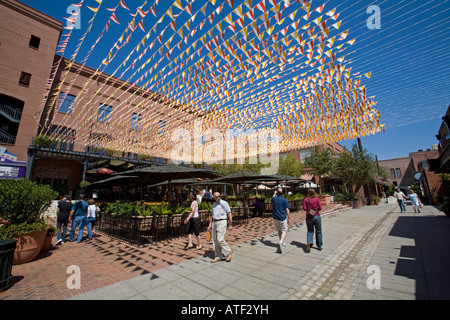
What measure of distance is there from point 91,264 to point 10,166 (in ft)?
57.9

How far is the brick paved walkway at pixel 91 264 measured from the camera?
11.1 ft

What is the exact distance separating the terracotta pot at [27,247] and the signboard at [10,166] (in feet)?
50.5

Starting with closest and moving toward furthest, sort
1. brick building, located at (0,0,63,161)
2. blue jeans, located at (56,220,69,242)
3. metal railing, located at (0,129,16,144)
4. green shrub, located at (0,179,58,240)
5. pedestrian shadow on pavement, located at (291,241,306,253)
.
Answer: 1. green shrub, located at (0,179,58,240)
2. pedestrian shadow on pavement, located at (291,241,306,253)
3. blue jeans, located at (56,220,69,242)
4. metal railing, located at (0,129,16,144)
5. brick building, located at (0,0,63,161)

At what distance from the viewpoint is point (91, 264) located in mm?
4723

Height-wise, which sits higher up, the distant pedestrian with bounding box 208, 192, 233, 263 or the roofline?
the roofline

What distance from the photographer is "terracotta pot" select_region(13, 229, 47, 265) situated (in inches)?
183

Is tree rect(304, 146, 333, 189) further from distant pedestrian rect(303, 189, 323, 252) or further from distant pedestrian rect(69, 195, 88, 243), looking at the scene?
distant pedestrian rect(69, 195, 88, 243)

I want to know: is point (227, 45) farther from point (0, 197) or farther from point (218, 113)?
point (0, 197)

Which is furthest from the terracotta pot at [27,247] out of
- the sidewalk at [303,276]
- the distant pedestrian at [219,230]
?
the distant pedestrian at [219,230]

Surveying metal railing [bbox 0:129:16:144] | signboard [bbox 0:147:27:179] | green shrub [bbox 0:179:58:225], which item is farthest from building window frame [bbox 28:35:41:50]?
green shrub [bbox 0:179:58:225]

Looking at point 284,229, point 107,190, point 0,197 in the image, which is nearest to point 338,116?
point 284,229

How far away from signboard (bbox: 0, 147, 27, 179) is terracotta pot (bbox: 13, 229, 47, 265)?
1540 cm

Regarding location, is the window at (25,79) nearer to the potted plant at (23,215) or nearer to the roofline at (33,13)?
the roofline at (33,13)

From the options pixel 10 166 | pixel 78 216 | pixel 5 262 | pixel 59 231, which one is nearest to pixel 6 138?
pixel 10 166
